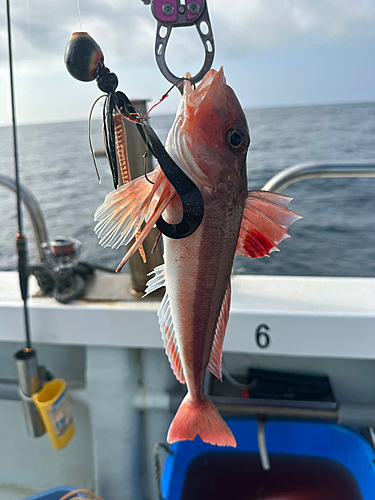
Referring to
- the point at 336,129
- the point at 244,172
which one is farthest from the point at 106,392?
the point at 336,129

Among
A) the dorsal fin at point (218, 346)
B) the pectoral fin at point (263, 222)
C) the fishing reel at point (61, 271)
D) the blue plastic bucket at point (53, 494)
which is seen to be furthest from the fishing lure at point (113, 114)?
the blue plastic bucket at point (53, 494)

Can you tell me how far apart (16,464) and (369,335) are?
268 centimetres

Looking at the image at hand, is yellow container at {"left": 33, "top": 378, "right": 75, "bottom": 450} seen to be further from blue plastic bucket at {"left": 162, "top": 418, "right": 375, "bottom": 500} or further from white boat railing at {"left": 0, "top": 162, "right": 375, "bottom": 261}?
white boat railing at {"left": 0, "top": 162, "right": 375, "bottom": 261}

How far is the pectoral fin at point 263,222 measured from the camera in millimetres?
845

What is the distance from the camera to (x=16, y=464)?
2889 millimetres

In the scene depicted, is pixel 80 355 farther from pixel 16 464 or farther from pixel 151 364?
pixel 16 464

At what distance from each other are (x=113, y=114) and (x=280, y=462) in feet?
8.00

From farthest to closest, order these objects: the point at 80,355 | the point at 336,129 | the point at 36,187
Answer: the point at 336,129 → the point at 36,187 → the point at 80,355

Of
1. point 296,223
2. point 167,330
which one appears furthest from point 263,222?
point 296,223

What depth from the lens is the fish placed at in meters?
0.78

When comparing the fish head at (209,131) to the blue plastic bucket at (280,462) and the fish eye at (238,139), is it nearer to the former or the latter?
the fish eye at (238,139)

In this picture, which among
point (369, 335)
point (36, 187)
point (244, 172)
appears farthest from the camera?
point (36, 187)

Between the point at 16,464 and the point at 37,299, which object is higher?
the point at 37,299

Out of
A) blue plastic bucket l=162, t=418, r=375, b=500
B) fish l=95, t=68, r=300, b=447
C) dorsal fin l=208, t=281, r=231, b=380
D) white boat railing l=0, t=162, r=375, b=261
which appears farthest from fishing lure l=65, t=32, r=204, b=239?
blue plastic bucket l=162, t=418, r=375, b=500
